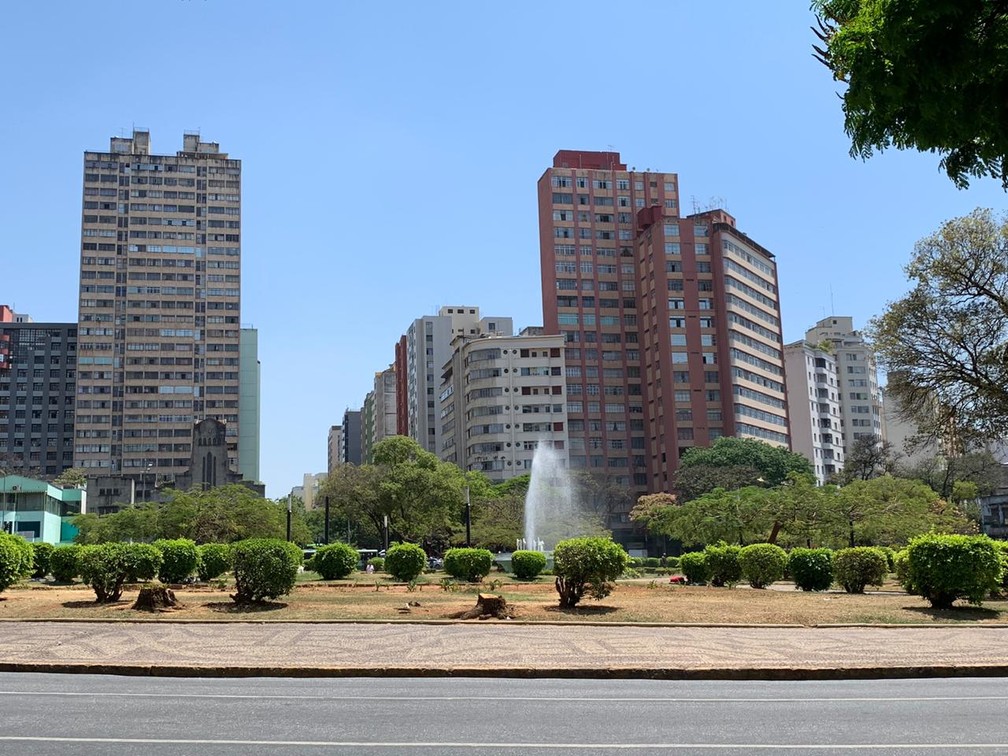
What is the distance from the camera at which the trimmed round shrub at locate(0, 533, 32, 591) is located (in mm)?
22781

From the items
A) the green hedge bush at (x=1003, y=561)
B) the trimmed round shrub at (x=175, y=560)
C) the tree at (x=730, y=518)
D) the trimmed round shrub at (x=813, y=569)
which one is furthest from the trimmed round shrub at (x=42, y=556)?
the green hedge bush at (x=1003, y=561)

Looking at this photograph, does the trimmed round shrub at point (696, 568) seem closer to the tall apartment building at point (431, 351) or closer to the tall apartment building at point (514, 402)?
the tall apartment building at point (514, 402)

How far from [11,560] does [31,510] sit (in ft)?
232

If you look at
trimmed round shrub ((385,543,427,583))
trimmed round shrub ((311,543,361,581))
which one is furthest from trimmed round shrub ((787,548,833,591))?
trimmed round shrub ((311,543,361,581))

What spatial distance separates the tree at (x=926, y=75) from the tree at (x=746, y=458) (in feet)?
270

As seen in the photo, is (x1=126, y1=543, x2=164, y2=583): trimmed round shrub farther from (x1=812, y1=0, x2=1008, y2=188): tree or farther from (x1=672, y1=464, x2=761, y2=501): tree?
(x1=672, y1=464, x2=761, y2=501): tree

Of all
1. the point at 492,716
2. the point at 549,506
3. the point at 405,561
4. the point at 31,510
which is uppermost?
the point at 31,510

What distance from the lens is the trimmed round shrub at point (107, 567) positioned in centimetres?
2173

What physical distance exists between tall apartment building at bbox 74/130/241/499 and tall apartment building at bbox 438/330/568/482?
49993 millimetres

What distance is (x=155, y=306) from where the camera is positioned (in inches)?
5591

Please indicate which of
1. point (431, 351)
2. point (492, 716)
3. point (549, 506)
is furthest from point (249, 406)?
point (492, 716)

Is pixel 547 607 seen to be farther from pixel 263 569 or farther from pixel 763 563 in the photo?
pixel 763 563

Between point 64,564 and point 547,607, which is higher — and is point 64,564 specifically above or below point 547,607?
above

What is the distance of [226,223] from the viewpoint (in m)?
146
